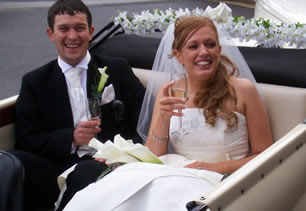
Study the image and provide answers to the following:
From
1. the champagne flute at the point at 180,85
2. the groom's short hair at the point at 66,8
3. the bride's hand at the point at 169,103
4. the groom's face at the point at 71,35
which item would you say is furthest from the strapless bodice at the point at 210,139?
the groom's short hair at the point at 66,8

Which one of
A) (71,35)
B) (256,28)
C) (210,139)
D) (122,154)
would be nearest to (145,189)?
(122,154)

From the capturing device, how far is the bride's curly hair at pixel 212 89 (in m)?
2.40

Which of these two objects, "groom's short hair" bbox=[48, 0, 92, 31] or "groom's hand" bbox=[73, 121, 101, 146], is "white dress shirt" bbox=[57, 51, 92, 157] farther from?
"groom's short hair" bbox=[48, 0, 92, 31]

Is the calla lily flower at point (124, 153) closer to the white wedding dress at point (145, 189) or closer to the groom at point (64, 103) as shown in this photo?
the white wedding dress at point (145, 189)

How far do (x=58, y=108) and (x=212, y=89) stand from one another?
0.88 meters

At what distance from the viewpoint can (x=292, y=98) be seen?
8.02 feet

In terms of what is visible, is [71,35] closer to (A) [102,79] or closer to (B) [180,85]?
(A) [102,79]

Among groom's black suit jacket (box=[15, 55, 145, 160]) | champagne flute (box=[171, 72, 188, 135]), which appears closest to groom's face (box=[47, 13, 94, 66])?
groom's black suit jacket (box=[15, 55, 145, 160])

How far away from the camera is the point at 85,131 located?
2.45 meters

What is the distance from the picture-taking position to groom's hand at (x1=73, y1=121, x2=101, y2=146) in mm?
2379

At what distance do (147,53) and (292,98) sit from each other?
40.7 inches

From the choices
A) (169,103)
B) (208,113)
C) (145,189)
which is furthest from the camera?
(208,113)

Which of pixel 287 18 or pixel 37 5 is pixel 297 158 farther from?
pixel 37 5

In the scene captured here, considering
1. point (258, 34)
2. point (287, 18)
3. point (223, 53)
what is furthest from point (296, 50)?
point (287, 18)
